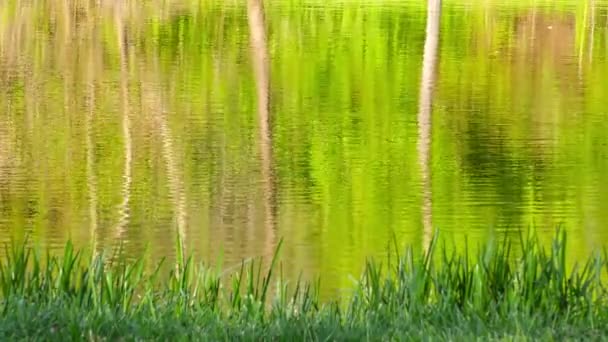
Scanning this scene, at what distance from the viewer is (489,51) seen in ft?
84.5

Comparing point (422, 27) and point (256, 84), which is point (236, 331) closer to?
point (256, 84)

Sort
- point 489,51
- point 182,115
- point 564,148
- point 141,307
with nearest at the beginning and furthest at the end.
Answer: point 141,307 → point 564,148 → point 182,115 → point 489,51

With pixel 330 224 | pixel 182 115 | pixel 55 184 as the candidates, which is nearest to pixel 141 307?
pixel 330 224

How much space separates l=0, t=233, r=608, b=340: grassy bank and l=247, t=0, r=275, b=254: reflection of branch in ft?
12.3

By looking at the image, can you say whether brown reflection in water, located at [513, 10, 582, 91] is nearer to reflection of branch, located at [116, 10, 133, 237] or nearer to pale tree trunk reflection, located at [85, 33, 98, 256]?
reflection of branch, located at [116, 10, 133, 237]

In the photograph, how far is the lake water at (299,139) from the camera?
11.4 metres

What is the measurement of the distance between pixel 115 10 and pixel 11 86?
14604mm

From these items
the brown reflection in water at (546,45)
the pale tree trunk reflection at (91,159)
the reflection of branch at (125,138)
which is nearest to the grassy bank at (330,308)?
the pale tree trunk reflection at (91,159)

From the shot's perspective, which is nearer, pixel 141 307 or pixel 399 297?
pixel 141 307

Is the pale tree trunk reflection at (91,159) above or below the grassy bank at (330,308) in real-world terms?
below

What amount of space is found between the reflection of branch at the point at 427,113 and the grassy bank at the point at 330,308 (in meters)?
3.84

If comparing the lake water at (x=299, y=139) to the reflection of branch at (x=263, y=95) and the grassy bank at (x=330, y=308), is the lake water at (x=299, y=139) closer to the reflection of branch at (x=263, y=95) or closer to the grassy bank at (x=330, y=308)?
the reflection of branch at (x=263, y=95)

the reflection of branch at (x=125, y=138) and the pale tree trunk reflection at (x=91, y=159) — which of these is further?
the reflection of branch at (x=125, y=138)

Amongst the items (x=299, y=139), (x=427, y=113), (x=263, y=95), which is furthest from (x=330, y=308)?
(x=263, y=95)
